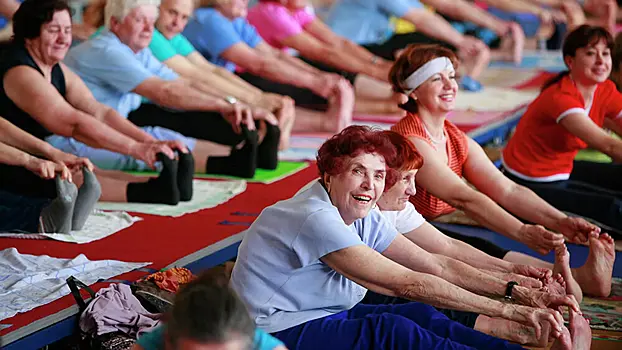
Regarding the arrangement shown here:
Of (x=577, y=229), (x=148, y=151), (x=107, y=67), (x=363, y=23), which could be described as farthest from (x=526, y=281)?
(x=363, y=23)

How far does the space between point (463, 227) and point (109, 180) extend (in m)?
1.66

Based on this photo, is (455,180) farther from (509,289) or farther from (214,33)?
(214,33)

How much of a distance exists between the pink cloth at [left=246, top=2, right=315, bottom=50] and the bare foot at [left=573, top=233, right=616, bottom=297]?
149 inches

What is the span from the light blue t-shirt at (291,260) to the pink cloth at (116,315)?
19.4 inches

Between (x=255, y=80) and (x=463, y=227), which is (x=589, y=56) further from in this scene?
(x=255, y=80)

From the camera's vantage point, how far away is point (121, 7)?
4930 millimetres

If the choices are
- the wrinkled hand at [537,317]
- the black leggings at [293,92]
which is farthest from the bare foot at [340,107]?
the wrinkled hand at [537,317]

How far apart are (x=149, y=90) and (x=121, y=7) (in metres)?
0.43

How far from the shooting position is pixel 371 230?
9.55ft

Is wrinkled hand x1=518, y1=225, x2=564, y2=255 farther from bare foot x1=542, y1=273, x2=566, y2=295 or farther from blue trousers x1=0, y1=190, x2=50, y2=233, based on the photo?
blue trousers x1=0, y1=190, x2=50, y2=233

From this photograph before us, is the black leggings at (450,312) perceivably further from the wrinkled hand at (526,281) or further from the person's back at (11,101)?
the person's back at (11,101)

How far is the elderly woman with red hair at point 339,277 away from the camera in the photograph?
102 inches

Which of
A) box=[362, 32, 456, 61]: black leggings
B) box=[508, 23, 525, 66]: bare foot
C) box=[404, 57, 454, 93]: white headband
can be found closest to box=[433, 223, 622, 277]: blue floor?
box=[404, 57, 454, 93]: white headband

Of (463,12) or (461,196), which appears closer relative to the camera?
(461,196)
